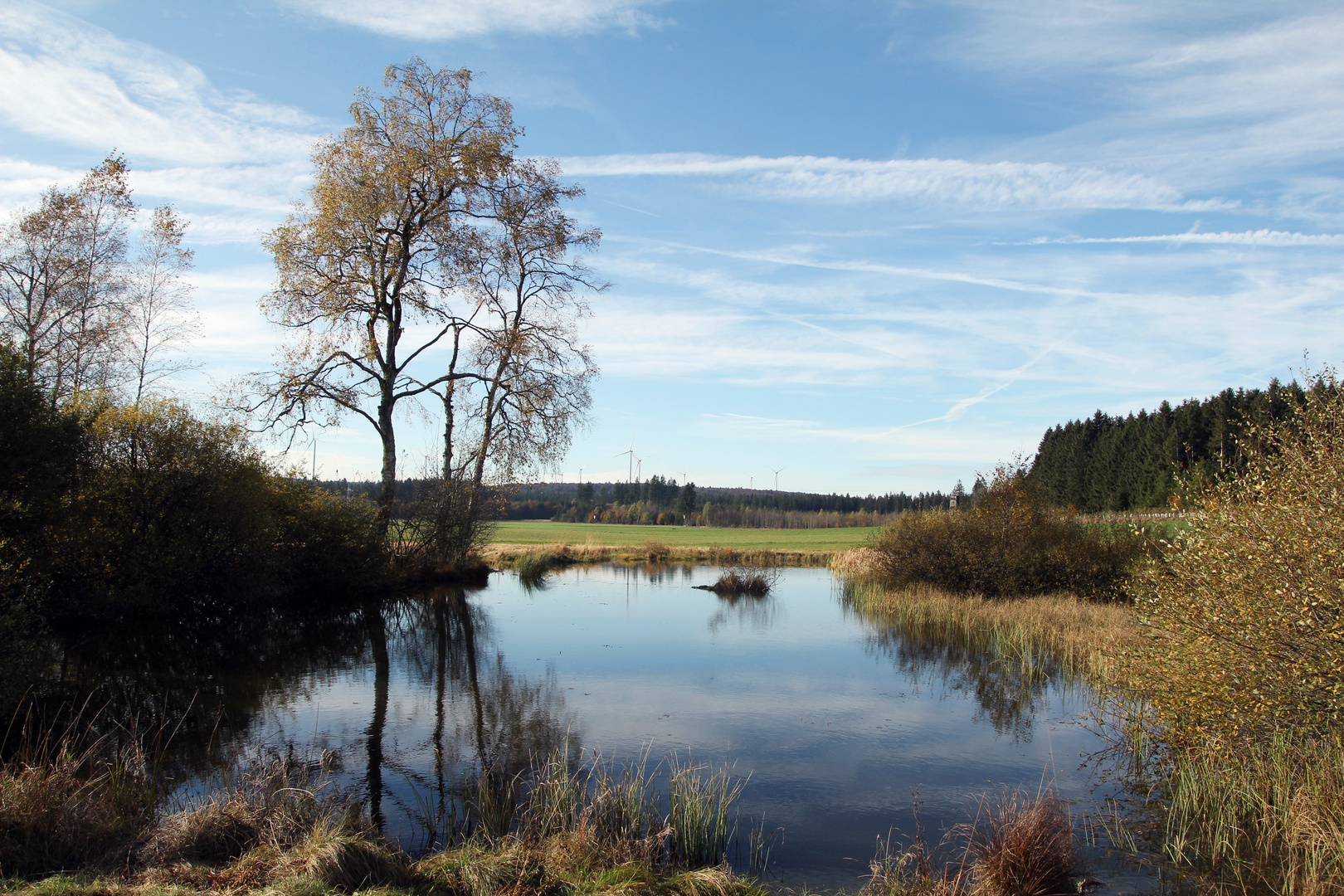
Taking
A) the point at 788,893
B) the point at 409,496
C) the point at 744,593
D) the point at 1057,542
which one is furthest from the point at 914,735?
the point at 409,496

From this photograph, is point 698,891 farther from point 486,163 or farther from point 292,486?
point 486,163

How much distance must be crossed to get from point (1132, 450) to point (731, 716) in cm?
7612

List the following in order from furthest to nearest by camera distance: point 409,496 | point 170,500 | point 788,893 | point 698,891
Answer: point 409,496 < point 170,500 < point 788,893 < point 698,891

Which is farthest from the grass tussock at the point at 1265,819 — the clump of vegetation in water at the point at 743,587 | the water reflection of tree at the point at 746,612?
the clump of vegetation in water at the point at 743,587

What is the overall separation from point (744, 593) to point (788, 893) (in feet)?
73.6

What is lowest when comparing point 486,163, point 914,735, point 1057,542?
point 914,735

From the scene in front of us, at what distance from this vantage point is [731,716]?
40.2ft

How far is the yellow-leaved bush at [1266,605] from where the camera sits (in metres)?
7.12

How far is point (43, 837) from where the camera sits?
20.3 feet

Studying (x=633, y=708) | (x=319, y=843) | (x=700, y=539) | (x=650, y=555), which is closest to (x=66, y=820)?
(x=319, y=843)

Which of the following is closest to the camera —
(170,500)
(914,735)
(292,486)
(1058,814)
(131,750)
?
(1058,814)

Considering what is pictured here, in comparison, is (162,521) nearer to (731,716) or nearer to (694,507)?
(731,716)

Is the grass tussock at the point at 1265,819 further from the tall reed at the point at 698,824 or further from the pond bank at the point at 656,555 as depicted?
the pond bank at the point at 656,555

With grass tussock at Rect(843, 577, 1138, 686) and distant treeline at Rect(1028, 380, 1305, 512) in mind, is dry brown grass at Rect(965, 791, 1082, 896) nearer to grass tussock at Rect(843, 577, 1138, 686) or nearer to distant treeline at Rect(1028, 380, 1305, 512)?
grass tussock at Rect(843, 577, 1138, 686)
